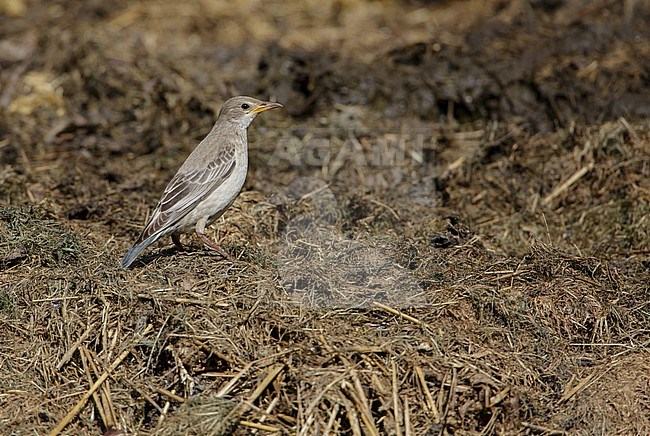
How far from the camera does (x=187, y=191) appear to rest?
7.31 m

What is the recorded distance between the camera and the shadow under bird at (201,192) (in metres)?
7.03

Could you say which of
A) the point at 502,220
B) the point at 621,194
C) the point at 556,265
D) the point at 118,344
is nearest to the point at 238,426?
the point at 118,344

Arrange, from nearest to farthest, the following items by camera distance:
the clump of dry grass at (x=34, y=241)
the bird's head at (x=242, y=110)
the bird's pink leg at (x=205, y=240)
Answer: the clump of dry grass at (x=34, y=241)
the bird's pink leg at (x=205, y=240)
the bird's head at (x=242, y=110)

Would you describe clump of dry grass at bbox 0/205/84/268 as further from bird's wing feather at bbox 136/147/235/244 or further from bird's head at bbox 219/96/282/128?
bird's head at bbox 219/96/282/128

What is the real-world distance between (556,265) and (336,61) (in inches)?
237

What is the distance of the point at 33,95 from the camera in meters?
11.6

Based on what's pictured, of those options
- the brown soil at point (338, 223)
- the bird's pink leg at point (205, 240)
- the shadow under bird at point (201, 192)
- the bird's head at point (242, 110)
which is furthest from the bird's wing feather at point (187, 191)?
the bird's head at point (242, 110)

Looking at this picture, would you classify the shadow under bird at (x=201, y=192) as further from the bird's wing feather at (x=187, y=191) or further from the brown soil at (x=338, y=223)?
the brown soil at (x=338, y=223)

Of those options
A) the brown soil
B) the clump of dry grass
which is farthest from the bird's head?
the clump of dry grass

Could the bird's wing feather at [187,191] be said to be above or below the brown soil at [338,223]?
above

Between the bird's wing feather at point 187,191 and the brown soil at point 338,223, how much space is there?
0.98 feet

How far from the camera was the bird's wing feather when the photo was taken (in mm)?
7016

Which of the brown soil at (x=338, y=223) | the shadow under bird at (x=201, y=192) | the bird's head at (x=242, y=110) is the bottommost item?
the brown soil at (x=338, y=223)

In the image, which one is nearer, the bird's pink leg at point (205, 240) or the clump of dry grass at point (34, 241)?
the clump of dry grass at point (34, 241)
